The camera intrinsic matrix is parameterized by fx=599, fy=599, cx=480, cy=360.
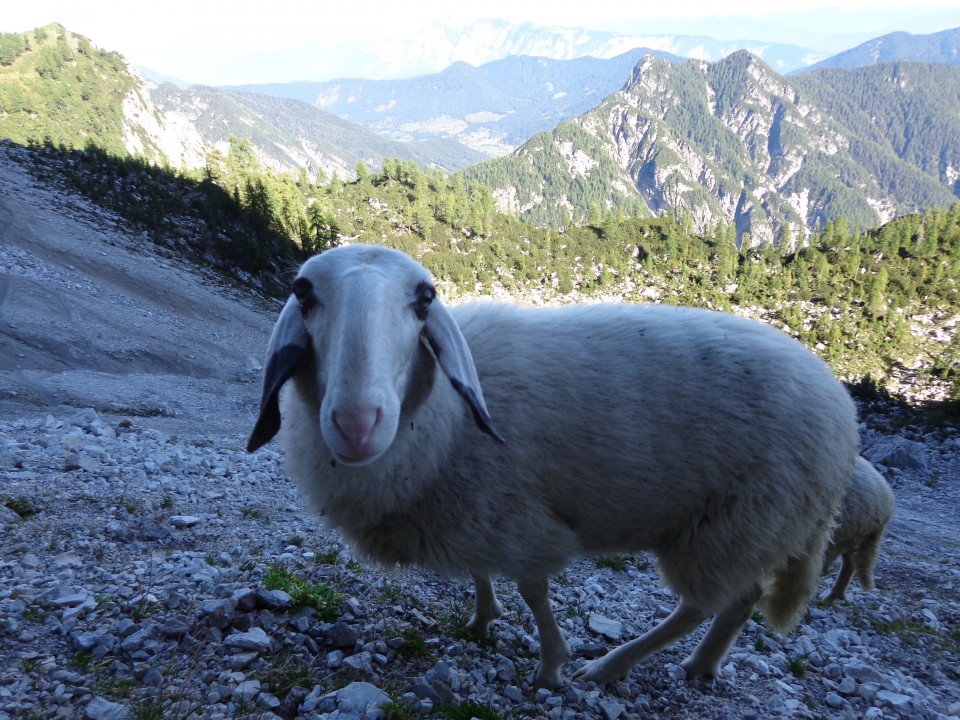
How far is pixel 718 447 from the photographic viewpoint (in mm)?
4012

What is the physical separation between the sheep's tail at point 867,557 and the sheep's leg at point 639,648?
360cm

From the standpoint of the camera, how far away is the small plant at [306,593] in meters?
4.54

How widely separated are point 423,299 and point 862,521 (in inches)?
237

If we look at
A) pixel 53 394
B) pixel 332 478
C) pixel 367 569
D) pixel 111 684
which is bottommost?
pixel 53 394

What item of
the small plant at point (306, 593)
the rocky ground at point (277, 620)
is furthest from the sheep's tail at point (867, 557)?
the small plant at point (306, 593)

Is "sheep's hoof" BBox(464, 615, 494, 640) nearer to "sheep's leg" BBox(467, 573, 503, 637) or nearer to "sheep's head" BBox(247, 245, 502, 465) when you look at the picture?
"sheep's leg" BBox(467, 573, 503, 637)

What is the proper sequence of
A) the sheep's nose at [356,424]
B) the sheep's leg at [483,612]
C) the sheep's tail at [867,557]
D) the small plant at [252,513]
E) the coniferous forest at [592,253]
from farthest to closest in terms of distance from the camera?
the coniferous forest at [592,253] < the sheep's tail at [867,557] < the small plant at [252,513] < the sheep's leg at [483,612] < the sheep's nose at [356,424]

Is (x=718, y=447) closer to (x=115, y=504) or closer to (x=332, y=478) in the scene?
(x=332, y=478)

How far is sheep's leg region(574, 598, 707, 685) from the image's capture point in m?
4.69

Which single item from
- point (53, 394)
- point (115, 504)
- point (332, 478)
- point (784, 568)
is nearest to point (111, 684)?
point (332, 478)

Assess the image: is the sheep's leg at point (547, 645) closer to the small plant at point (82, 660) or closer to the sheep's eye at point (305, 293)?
the sheep's eye at point (305, 293)

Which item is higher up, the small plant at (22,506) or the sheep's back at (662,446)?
the sheep's back at (662,446)

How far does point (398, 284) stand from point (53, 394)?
1109cm

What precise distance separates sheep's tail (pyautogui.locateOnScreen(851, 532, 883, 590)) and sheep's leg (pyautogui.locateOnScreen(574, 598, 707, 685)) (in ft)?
11.8
